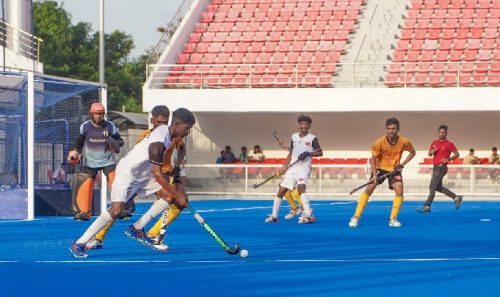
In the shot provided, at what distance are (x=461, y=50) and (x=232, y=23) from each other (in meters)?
8.51

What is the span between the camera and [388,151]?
18.8 meters

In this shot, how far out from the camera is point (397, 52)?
127 feet

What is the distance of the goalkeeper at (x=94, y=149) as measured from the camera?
63.0 ft

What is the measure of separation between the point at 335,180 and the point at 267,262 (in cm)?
2099

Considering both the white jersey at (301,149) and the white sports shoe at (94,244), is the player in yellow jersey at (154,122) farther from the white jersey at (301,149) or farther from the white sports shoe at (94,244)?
the white jersey at (301,149)

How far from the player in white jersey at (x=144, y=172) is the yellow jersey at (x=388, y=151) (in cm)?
625

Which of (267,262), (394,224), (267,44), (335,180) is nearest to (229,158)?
(335,180)

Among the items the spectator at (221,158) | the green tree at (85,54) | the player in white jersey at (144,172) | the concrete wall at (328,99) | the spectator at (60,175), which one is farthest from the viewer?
the green tree at (85,54)

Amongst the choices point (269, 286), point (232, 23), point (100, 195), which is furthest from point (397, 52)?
point (269, 286)

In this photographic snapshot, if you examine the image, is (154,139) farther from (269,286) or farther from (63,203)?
(63,203)

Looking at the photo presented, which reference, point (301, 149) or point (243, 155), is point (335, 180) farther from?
point (301, 149)

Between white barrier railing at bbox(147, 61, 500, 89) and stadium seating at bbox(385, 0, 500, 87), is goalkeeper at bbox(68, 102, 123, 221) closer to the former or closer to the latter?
white barrier railing at bbox(147, 61, 500, 89)

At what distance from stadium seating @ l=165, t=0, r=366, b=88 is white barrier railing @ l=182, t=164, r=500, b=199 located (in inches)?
148

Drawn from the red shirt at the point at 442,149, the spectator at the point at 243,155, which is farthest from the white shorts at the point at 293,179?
the spectator at the point at 243,155
